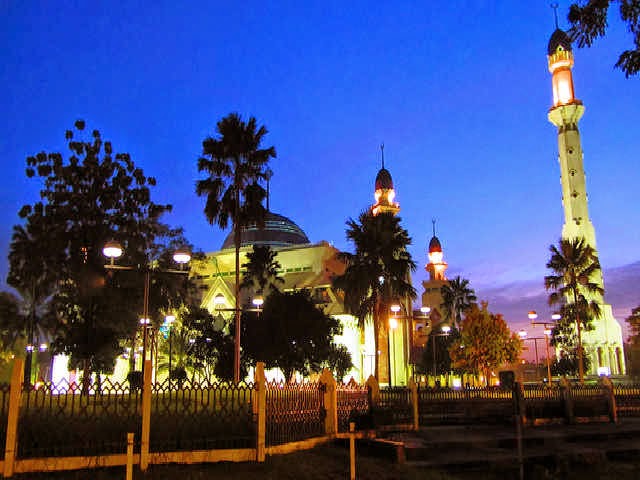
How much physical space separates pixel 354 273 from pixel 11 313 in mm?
34409

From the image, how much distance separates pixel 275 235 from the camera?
9000 centimetres

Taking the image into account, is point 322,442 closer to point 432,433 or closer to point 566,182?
point 432,433

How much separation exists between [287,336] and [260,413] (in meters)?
26.2

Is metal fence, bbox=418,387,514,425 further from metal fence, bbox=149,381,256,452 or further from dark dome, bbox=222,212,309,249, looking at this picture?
dark dome, bbox=222,212,309,249

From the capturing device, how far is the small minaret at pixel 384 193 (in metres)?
78.0

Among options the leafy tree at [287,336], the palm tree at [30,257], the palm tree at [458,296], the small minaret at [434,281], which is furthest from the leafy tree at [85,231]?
the small minaret at [434,281]

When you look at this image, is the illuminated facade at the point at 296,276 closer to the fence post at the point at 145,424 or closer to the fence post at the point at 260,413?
the fence post at the point at 260,413

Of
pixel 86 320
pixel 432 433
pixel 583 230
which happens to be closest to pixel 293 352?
pixel 86 320

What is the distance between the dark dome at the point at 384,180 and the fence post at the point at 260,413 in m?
68.9

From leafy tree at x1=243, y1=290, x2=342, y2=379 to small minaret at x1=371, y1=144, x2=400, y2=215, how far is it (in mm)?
39924

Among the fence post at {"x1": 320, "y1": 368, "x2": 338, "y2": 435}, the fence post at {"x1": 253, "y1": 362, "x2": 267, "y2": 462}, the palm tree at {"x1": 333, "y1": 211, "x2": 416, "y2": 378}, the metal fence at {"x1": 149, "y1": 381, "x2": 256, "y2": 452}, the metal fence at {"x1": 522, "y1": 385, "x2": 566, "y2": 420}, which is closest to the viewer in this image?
the metal fence at {"x1": 149, "y1": 381, "x2": 256, "y2": 452}

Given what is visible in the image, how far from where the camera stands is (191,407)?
12312 mm

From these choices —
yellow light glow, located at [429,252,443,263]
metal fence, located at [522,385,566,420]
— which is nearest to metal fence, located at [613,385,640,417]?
metal fence, located at [522,385,566,420]

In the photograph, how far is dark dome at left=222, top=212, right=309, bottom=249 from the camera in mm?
87875
